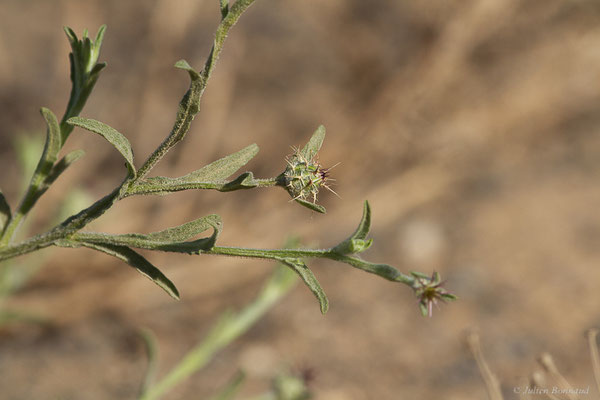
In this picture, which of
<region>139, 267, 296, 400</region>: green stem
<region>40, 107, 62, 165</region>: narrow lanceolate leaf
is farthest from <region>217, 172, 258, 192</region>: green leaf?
<region>139, 267, 296, 400</region>: green stem

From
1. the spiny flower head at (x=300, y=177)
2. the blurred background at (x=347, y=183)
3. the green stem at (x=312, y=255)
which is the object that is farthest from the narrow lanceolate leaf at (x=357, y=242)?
the blurred background at (x=347, y=183)

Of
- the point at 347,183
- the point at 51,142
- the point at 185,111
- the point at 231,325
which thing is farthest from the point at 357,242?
the point at 347,183

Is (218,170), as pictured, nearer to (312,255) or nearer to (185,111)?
(185,111)

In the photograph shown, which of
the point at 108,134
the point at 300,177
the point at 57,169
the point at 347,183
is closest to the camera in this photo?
the point at 108,134

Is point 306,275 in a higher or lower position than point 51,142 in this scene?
lower

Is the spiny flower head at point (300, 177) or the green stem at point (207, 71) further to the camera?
the spiny flower head at point (300, 177)

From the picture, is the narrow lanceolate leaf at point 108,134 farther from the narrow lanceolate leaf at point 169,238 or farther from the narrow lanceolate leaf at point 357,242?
the narrow lanceolate leaf at point 357,242
